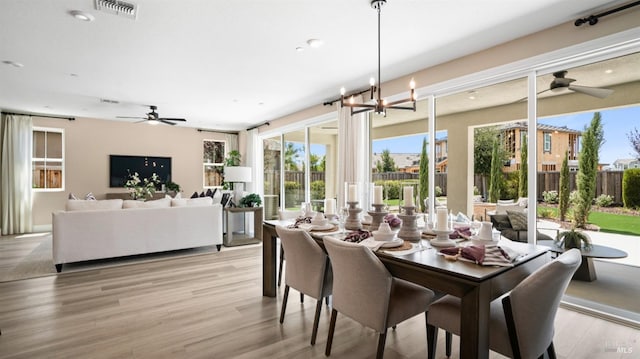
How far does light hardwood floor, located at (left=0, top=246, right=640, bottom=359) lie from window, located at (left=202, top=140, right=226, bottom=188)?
5.52 m

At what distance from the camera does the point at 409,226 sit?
2305mm

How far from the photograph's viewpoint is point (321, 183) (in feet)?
20.8

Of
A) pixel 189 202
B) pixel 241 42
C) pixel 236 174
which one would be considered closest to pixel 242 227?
pixel 236 174

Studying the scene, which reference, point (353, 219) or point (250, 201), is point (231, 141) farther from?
point (353, 219)

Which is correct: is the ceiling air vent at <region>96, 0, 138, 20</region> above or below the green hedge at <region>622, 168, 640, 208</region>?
above

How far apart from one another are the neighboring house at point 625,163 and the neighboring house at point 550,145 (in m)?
0.29

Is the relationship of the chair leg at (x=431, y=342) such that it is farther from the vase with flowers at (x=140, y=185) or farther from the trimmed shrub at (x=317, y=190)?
the vase with flowers at (x=140, y=185)

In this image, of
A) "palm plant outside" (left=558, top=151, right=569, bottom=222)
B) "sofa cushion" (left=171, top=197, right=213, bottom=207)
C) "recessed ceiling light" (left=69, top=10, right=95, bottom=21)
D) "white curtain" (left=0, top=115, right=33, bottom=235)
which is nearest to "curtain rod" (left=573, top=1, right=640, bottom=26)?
"palm plant outside" (left=558, top=151, right=569, bottom=222)

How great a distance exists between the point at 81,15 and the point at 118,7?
43 centimetres

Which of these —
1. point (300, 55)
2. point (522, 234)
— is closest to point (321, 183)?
point (300, 55)

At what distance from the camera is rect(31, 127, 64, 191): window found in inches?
285

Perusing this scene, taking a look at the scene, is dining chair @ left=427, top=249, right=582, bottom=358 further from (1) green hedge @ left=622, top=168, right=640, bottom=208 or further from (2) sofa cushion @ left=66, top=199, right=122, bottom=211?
(2) sofa cushion @ left=66, top=199, right=122, bottom=211

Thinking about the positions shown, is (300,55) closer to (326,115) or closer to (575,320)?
(326,115)

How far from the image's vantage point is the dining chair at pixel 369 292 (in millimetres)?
1913
